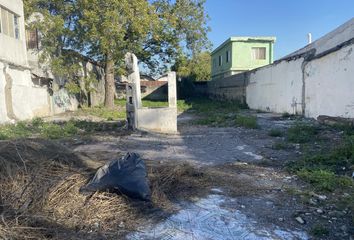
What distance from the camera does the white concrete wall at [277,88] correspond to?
12727 millimetres

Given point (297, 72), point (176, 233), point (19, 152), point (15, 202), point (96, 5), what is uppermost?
point (96, 5)

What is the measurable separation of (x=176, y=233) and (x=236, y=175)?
82.7 inches

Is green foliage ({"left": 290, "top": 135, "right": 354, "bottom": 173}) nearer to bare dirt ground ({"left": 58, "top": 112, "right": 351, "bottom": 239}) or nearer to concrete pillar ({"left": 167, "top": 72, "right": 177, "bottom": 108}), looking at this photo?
bare dirt ground ({"left": 58, "top": 112, "right": 351, "bottom": 239})

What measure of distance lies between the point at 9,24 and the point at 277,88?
39.3 feet

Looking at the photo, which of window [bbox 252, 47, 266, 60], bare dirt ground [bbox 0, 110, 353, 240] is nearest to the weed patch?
bare dirt ground [bbox 0, 110, 353, 240]

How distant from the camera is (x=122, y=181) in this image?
3.54 m

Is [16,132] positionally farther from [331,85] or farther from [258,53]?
[258,53]

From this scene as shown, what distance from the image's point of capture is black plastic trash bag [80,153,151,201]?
11.5ft

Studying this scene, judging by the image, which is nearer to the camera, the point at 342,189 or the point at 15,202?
the point at 15,202

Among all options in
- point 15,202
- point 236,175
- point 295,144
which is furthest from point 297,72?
point 15,202

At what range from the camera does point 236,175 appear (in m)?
4.87

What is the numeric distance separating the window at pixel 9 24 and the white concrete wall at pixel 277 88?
1167cm

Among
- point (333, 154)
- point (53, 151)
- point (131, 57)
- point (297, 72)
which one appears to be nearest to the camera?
point (53, 151)

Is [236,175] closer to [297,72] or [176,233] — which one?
[176,233]
